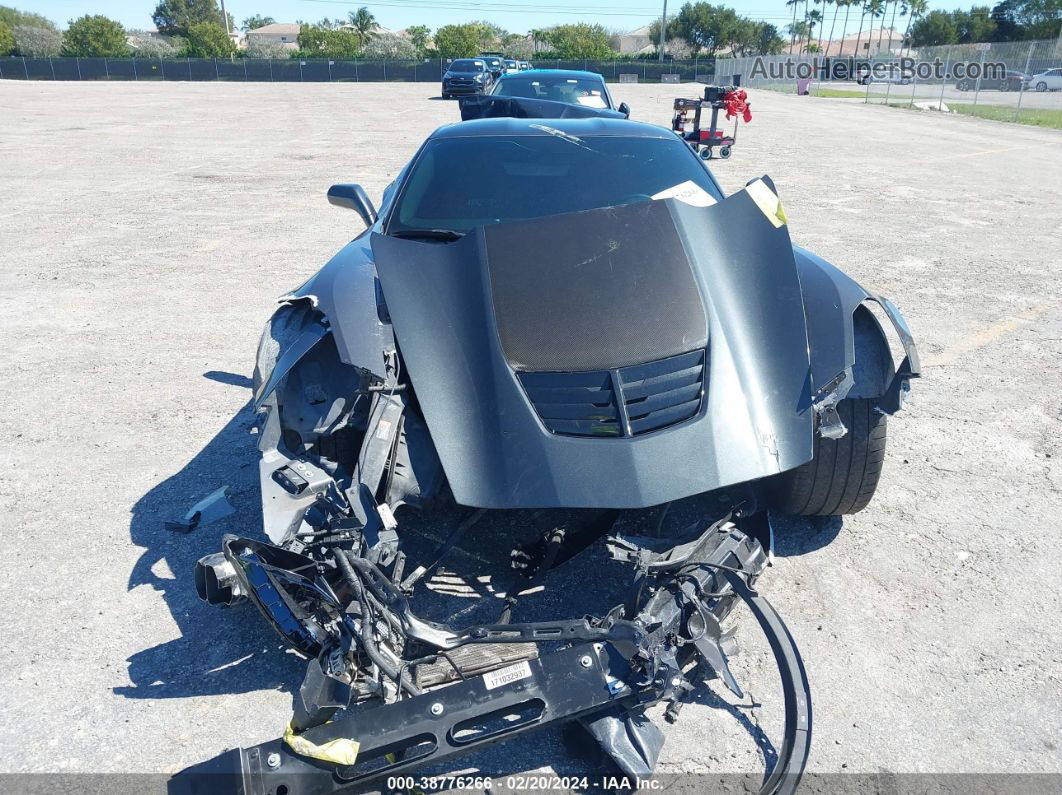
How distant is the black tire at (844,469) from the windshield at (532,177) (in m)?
1.37

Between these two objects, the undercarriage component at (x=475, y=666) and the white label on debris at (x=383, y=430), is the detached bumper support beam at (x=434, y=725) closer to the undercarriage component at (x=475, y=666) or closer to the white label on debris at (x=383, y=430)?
the undercarriage component at (x=475, y=666)

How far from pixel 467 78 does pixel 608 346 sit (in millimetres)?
28408

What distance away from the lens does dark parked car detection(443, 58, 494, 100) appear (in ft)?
92.2

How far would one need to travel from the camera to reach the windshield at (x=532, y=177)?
11.9ft

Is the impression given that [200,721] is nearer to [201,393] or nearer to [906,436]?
[201,393]

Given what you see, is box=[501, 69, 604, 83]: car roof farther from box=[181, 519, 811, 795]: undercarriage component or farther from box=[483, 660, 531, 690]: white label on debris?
box=[483, 660, 531, 690]: white label on debris

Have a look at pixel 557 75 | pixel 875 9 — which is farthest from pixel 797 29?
pixel 557 75

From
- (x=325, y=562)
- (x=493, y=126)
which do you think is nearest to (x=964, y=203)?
(x=493, y=126)

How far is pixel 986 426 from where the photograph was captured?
439cm

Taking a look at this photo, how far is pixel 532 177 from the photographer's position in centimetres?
380

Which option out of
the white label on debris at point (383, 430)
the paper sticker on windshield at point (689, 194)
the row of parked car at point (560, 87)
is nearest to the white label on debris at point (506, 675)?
the white label on debris at point (383, 430)

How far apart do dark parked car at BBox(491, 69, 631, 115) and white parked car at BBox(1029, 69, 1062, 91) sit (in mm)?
33717

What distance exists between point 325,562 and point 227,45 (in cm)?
7303

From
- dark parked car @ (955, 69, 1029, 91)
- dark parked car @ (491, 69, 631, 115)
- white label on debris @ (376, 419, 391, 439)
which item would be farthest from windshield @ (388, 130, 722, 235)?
dark parked car @ (955, 69, 1029, 91)
